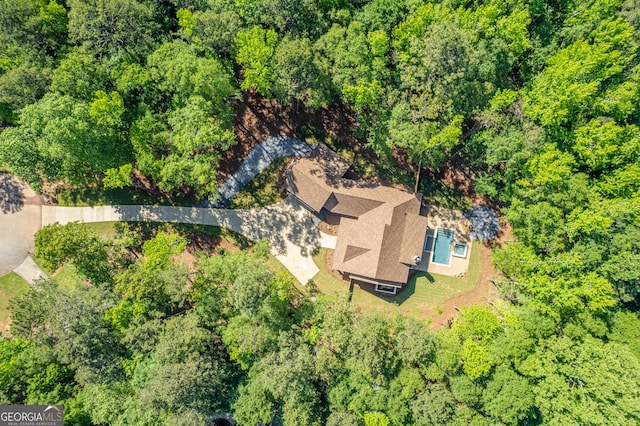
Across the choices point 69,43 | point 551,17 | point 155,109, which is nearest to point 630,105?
point 551,17

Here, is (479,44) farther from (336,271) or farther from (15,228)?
(15,228)

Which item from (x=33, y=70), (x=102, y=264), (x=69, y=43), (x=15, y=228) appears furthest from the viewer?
(x=15, y=228)

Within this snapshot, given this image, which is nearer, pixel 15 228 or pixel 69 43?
pixel 69 43

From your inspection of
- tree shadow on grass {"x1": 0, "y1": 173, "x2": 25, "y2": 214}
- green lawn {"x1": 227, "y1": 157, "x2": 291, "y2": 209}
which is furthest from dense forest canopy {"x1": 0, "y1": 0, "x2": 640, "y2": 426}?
tree shadow on grass {"x1": 0, "y1": 173, "x2": 25, "y2": 214}

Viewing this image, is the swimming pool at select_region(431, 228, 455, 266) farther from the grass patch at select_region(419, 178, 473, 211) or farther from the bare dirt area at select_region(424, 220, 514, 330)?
the bare dirt area at select_region(424, 220, 514, 330)

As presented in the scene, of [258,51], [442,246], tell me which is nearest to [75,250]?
[258,51]

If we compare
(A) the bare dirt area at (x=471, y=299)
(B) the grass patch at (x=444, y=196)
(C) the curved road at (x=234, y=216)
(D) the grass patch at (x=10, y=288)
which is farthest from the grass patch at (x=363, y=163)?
(D) the grass patch at (x=10, y=288)

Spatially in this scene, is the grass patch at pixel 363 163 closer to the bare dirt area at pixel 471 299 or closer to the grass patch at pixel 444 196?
the grass patch at pixel 444 196

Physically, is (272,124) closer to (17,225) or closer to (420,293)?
(420,293)
